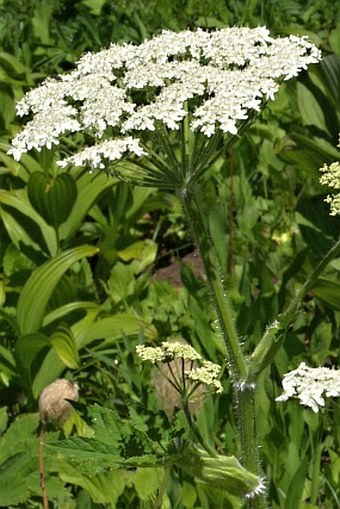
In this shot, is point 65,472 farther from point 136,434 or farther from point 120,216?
point 120,216

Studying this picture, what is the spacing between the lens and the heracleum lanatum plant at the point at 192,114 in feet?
6.10

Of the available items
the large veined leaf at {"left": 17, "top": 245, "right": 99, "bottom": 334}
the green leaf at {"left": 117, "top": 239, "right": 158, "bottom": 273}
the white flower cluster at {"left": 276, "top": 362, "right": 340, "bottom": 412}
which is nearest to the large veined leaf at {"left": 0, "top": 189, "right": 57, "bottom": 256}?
the green leaf at {"left": 117, "top": 239, "right": 158, "bottom": 273}

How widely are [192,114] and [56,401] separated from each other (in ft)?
4.24

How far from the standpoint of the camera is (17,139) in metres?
2.07

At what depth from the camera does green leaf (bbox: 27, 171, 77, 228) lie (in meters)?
4.22

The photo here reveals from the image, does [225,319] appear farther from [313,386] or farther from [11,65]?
[11,65]

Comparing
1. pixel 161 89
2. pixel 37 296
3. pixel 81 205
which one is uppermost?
pixel 161 89

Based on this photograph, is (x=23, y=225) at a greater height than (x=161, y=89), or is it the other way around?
(x=161, y=89)

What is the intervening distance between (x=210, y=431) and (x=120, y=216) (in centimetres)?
188

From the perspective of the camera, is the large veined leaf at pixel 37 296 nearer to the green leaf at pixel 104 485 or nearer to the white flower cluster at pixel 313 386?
the green leaf at pixel 104 485

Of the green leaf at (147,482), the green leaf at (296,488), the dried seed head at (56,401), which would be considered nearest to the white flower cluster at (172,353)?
the green leaf at (296,488)

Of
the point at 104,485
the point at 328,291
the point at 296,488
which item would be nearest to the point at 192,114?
the point at 296,488

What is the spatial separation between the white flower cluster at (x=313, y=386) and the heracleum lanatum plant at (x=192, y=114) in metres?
0.13

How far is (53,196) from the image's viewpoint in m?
4.25
